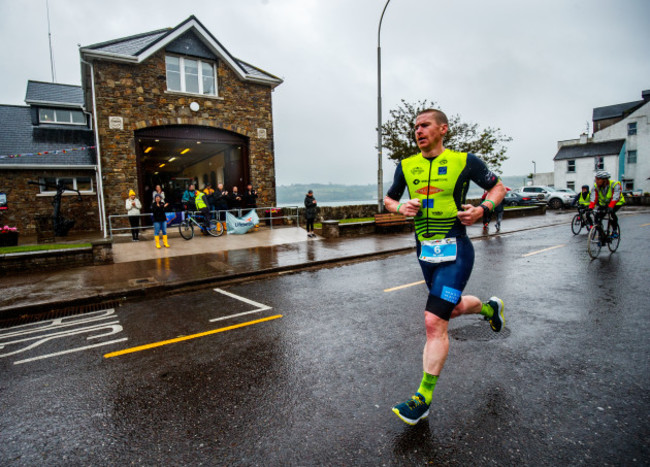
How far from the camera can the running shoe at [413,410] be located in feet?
8.27

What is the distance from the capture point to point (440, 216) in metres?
2.81

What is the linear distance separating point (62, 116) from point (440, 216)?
26753 millimetres

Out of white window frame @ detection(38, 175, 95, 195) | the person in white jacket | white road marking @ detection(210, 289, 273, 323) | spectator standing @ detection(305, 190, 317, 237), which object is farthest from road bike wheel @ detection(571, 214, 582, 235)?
white window frame @ detection(38, 175, 95, 195)

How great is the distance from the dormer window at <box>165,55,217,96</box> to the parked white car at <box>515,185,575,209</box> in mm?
28879

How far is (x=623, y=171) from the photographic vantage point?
145 feet

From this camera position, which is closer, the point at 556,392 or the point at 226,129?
the point at 556,392

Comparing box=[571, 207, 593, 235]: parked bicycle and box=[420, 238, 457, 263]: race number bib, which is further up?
box=[420, 238, 457, 263]: race number bib

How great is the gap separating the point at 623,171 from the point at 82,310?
56388 millimetres

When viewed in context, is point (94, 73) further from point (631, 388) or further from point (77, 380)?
point (631, 388)

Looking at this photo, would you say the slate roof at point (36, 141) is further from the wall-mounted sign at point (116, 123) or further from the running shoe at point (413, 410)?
the running shoe at point (413, 410)

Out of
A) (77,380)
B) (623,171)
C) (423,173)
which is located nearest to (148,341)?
(77,380)

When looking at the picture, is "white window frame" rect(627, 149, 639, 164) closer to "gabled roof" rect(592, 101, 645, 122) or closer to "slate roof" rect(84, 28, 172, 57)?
"gabled roof" rect(592, 101, 645, 122)

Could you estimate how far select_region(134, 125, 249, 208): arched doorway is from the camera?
17.1 meters

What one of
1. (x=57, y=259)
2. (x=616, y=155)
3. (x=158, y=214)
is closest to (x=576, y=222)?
(x=158, y=214)
